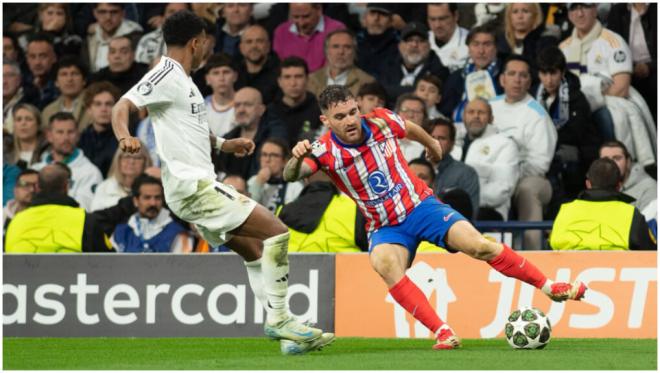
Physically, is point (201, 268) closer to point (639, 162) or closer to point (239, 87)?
point (239, 87)

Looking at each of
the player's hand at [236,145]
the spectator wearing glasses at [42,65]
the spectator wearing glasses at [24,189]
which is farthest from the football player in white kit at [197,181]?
the spectator wearing glasses at [42,65]

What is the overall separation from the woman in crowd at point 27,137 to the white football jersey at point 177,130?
585cm

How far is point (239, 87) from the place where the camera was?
12914 millimetres

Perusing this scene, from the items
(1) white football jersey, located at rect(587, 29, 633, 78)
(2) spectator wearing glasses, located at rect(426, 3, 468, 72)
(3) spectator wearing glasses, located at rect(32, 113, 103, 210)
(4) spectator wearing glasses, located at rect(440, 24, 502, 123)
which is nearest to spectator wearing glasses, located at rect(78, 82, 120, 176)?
(3) spectator wearing glasses, located at rect(32, 113, 103, 210)

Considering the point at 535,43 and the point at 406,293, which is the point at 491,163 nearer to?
the point at 535,43

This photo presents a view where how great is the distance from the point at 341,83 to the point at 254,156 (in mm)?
1066

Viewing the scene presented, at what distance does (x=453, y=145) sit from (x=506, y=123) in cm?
56

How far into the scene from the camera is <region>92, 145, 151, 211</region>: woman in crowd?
1238cm

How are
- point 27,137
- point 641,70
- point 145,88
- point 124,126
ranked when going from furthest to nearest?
point 27,137, point 641,70, point 145,88, point 124,126

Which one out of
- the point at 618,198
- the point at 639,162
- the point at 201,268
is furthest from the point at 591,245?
the point at 201,268

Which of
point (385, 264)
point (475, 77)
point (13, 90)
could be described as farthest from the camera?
point (13, 90)

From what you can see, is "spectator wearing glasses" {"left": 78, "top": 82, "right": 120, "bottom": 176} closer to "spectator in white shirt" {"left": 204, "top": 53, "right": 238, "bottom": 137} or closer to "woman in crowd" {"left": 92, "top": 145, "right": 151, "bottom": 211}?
"woman in crowd" {"left": 92, "top": 145, "right": 151, "bottom": 211}

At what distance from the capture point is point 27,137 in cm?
1320

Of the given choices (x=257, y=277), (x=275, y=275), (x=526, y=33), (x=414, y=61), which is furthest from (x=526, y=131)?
(x=275, y=275)
